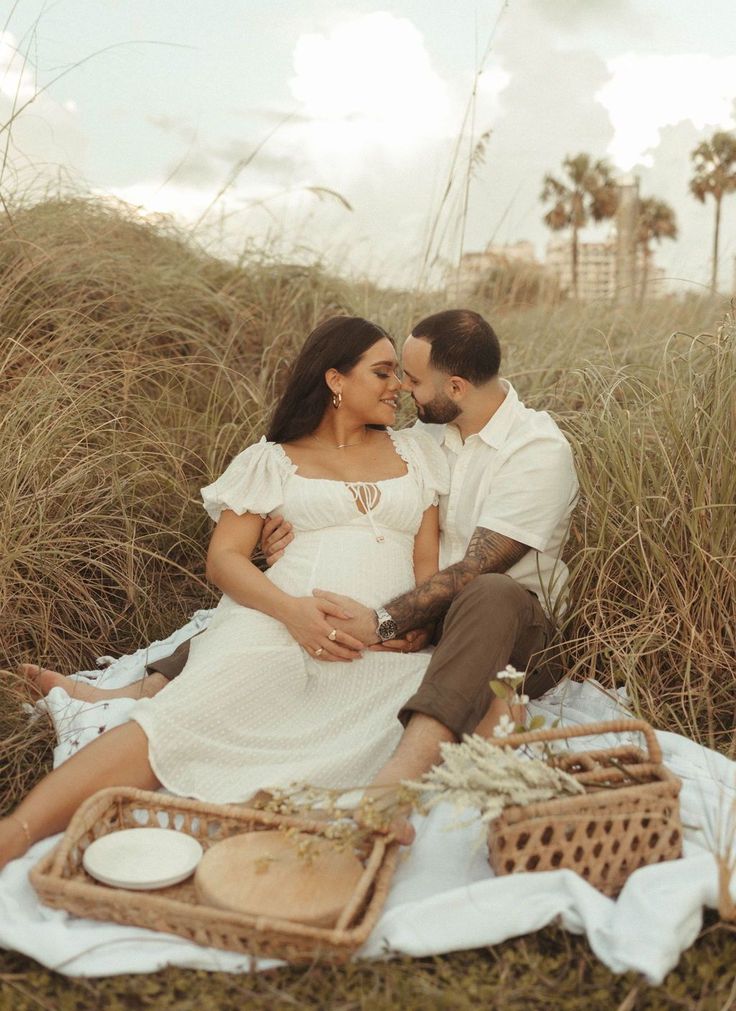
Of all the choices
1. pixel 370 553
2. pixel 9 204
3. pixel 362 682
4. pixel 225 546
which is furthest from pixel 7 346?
pixel 362 682

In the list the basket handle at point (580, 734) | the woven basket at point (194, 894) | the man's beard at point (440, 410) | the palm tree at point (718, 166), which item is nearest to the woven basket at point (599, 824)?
the basket handle at point (580, 734)

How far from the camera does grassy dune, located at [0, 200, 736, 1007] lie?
10.9 feet

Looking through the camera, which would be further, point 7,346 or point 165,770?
point 7,346

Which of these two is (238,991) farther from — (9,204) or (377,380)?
(9,204)

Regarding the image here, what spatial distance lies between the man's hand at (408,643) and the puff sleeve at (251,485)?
0.61 m

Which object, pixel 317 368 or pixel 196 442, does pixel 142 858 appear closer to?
pixel 317 368

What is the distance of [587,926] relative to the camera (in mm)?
2225

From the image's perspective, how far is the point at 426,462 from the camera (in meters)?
3.68

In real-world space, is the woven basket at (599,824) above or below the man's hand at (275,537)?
below

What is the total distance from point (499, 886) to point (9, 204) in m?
4.51

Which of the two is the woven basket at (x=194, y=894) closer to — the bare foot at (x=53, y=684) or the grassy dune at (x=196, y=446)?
the grassy dune at (x=196, y=446)

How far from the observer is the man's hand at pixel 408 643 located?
10.6 feet

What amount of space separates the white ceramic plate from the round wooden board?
8 centimetres

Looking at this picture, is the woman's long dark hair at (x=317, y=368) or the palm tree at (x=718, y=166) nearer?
the woman's long dark hair at (x=317, y=368)
